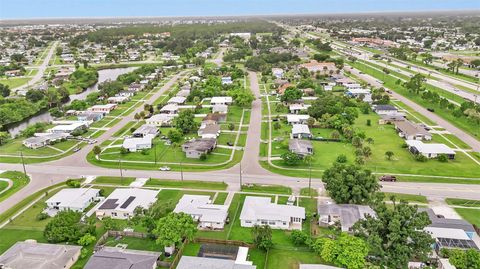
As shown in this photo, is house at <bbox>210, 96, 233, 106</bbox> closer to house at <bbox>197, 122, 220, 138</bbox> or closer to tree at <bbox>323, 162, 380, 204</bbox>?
house at <bbox>197, 122, 220, 138</bbox>

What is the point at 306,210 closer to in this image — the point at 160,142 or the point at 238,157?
the point at 238,157

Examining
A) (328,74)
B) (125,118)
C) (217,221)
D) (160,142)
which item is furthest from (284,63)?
(217,221)

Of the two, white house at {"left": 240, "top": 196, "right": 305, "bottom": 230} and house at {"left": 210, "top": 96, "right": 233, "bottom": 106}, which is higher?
house at {"left": 210, "top": 96, "right": 233, "bottom": 106}

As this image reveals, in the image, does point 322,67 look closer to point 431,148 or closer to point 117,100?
point 117,100

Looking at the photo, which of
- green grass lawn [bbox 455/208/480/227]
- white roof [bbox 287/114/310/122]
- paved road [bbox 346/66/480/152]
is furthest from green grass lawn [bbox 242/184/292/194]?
paved road [bbox 346/66/480/152]

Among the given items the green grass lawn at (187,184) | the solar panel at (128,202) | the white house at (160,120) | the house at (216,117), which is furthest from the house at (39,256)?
the house at (216,117)

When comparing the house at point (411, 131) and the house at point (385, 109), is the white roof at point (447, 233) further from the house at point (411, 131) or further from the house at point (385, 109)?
the house at point (385, 109)
